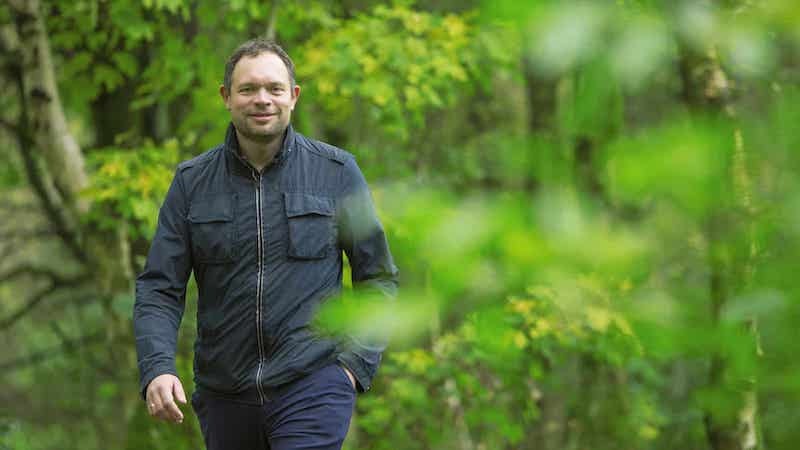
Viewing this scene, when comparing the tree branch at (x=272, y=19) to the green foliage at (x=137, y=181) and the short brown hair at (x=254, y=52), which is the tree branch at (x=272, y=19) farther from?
the short brown hair at (x=254, y=52)

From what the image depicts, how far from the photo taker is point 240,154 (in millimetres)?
3908

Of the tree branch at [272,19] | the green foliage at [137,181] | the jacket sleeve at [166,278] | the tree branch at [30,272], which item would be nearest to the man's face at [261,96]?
the jacket sleeve at [166,278]

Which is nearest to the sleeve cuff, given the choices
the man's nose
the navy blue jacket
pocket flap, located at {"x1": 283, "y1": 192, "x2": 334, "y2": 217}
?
the navy blue jacket

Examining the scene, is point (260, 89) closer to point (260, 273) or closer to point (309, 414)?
point (260, 273)

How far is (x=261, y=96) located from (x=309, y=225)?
0.45 m

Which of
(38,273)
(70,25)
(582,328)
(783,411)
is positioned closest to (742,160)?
(783,411)

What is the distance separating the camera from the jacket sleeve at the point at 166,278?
3.84 m

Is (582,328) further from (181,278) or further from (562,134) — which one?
(562,134)

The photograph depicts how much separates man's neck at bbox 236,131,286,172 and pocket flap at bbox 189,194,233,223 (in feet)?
0.48

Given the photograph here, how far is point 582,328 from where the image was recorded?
773cm

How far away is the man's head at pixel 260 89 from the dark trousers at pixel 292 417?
82 centimetres

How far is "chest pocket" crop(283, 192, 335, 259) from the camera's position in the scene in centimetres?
381

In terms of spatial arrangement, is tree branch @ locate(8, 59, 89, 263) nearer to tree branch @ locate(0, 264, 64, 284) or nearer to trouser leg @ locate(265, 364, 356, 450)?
tree branch @ locate(0, 264, 64, 284)

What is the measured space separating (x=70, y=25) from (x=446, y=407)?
417cm
